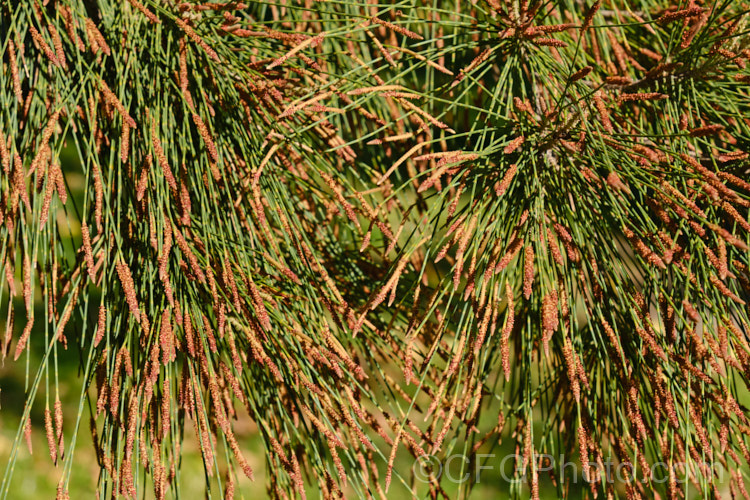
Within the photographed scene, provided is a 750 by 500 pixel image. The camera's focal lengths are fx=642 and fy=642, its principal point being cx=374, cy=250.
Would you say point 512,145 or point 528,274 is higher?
point 512,145

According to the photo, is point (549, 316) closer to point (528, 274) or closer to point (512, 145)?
point (528, 274)

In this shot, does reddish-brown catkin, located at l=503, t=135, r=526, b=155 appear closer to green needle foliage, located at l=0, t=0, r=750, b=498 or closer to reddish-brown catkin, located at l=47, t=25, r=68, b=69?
green needle foliage, located at l=0, t=0, r=750, b=498

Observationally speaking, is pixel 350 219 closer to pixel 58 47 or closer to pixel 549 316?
pixel 549 316

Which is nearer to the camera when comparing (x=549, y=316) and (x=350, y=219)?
(x=549, y=316)

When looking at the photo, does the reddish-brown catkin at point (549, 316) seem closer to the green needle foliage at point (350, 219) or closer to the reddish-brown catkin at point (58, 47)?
the green needle foliage at point (350, 219)

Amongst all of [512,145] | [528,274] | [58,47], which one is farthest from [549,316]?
[58,47]

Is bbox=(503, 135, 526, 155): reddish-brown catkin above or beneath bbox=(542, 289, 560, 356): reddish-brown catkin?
above

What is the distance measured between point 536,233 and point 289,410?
38cm

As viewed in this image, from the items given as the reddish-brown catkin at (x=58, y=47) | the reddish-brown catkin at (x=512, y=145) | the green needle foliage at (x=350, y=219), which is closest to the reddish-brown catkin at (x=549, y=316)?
the green needle foliage at (x=350, y=219)

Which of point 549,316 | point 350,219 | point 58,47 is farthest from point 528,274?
point 58,47

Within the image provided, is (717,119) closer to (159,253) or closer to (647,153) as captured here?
(647,153)

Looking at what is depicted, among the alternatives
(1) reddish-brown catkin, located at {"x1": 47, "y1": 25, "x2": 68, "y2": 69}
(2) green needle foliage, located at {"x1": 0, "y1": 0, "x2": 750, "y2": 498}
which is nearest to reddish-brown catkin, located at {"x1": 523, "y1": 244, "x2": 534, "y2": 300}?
(2) green needle foliage, located at {"x1": 0, "y1": 0, "x2": 750, "y2": 498}

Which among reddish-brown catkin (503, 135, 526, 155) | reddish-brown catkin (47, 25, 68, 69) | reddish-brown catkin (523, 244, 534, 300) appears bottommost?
reddish-brown catkin (523, 244, 534, 300)

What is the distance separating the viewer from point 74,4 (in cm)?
78
